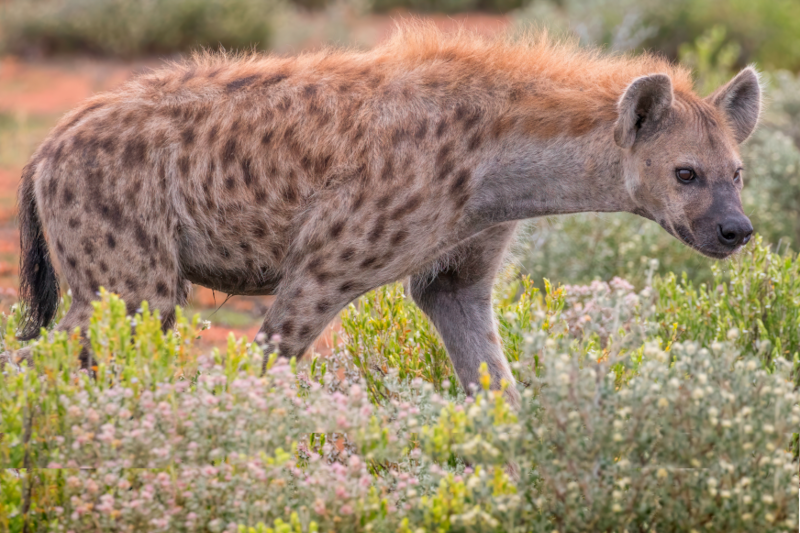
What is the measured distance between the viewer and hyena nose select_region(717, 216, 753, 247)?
306 cm

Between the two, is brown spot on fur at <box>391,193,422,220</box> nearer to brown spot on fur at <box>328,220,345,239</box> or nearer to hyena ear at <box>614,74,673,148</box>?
brown spot on fur at <box>328,220,345,239</box>

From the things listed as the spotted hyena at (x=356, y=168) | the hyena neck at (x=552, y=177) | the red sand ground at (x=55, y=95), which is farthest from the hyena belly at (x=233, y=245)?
the red sand ground at (x=55, y=95)

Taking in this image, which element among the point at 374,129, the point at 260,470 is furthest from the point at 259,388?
the point at 374,129

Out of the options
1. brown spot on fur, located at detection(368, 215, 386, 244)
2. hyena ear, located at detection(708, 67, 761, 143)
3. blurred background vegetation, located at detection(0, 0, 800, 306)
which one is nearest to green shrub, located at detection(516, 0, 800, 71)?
blurred background vegetation, located at detection(0, 0, 800, 306)

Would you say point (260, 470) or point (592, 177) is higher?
point (592, 177)

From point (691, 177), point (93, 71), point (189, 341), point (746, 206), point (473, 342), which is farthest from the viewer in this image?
point (93, 71)

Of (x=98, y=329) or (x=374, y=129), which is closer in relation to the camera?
(x=98, y=329)

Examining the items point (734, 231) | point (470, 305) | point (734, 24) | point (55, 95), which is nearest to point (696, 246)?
point (734, 231)

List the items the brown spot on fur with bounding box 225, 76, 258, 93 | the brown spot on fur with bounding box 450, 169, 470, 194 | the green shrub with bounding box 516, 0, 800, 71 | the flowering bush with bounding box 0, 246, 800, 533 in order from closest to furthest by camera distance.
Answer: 1. the flowering bush with bounding box 0, 246, 800, 533
2. the brown spot on fur with bounding box 450, 169, 470, 194
3. the brown spot on fur with bounding box 225, 76, 258, 93
4. the green shrub with bounding box 516, 0, 800, 71

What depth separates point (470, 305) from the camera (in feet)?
12.4

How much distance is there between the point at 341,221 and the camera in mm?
3240

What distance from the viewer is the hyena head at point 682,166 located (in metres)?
3.12

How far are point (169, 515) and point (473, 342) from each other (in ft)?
5.33

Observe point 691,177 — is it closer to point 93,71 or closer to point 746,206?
point 746,206
